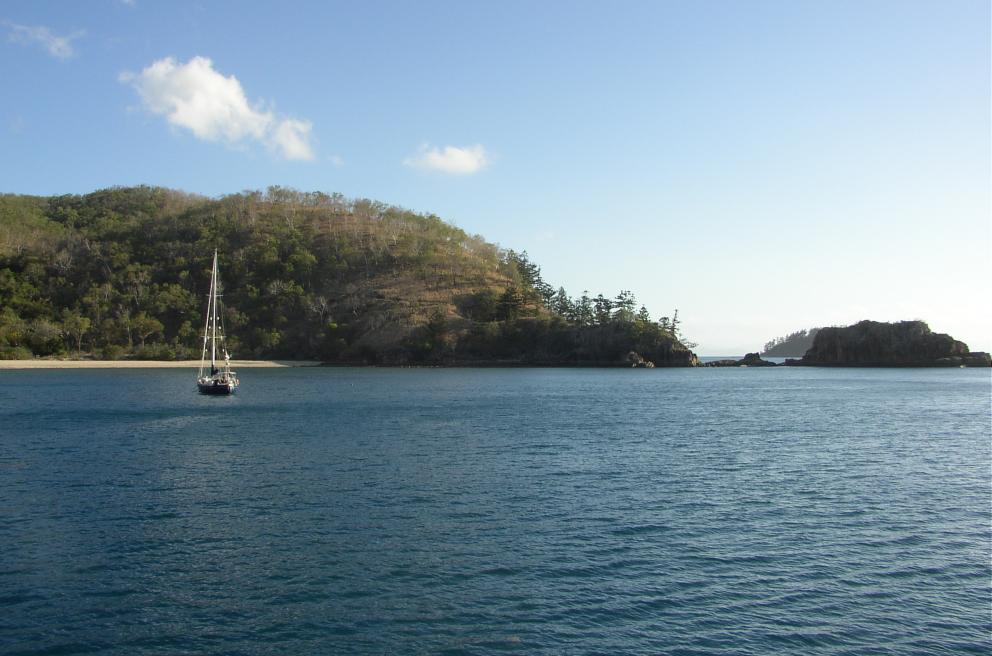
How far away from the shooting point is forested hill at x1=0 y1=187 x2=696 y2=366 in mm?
155000

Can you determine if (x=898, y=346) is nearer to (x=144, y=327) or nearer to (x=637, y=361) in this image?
(x=637, y=361)

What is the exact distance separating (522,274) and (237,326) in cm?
7247

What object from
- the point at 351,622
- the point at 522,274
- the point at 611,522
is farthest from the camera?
the point at 522,274

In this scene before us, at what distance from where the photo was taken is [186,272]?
176750 millimetres

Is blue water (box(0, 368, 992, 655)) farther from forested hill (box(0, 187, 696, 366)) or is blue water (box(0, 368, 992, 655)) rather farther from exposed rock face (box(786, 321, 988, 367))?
exposed rock face (box(786, 321, 988, 367))

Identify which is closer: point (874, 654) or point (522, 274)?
point (874, 654)

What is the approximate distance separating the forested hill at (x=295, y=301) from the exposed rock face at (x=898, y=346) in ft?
130

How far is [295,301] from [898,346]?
139 m

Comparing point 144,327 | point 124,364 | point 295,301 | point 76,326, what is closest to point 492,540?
point 124,364

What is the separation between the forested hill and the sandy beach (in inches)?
226

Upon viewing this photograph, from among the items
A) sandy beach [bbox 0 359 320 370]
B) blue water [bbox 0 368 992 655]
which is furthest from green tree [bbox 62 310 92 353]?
blue water [bbox 0 368 992 655]

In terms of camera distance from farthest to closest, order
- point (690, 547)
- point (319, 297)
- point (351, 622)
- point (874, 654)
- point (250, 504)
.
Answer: point (319, 297), point (250, 504), point (690, 547), point (351, 622), point (874, 654)

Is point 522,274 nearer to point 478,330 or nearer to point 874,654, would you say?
point 478,330

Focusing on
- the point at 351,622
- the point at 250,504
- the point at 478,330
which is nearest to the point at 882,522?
the point at 351,622
